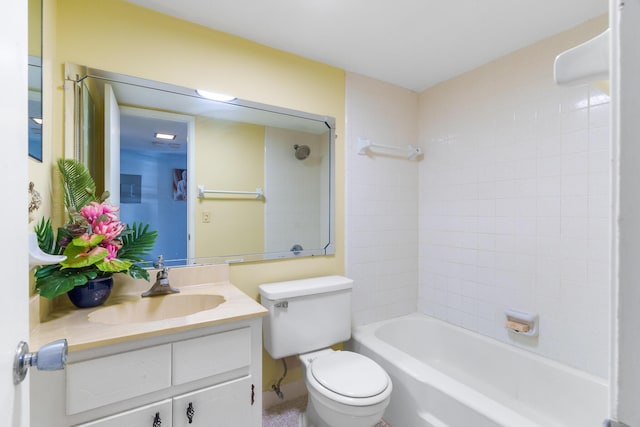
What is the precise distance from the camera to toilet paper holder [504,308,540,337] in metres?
1.67

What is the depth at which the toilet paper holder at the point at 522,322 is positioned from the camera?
5.49 feet

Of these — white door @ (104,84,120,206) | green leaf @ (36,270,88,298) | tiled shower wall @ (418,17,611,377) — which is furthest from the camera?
tiled shower wall @ (418,17,611,377)

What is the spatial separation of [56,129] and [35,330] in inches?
31.1

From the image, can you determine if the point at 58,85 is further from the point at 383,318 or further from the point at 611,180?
the point at 383,318

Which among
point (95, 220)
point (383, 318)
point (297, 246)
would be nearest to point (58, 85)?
point (95, 220)

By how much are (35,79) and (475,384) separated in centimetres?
264

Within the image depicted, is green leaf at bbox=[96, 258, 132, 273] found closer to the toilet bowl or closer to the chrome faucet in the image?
the chrome faucet

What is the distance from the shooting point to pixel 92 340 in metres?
0.90

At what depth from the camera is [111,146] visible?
1358mm

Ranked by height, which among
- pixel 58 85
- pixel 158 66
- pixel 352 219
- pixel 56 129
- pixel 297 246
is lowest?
pixel 297 246

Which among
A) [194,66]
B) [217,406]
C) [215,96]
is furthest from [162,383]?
[194,66]

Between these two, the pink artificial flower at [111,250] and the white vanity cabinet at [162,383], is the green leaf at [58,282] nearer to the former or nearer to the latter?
the pink artificial flower at [111,250]

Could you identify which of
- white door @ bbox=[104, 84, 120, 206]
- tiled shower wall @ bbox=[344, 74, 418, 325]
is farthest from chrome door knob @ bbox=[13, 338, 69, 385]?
tiled shower wall @ bbox=[344, 74, 418, 325]

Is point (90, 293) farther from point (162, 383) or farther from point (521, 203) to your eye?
point (521, 203)
